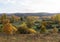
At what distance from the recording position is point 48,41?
2.39 meters

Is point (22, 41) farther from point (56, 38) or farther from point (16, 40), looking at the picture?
point (56, 38)

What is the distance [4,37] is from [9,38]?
9 cm

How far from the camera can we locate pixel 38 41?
2393 millimetres

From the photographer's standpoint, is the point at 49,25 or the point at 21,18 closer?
the point at 49,25

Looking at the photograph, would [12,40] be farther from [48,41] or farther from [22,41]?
[48,41]

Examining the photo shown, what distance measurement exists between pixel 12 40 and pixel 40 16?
9.41 metres

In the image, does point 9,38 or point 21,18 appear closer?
point 9,38

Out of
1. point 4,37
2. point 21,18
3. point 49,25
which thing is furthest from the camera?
point 21,18

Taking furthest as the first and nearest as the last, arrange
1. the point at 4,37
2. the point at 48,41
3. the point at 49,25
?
1. the point at 49,25
2. the point at 4,37
3. the point at 48,41

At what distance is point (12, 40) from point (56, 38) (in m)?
0.68

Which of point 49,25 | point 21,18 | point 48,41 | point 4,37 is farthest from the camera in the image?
point 21,18

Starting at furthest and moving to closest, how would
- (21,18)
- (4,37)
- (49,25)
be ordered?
(21,18)
(49,25)
(4,37)

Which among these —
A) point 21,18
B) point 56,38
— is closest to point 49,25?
point 21,18

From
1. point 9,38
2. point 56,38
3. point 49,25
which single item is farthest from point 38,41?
point 49,25
